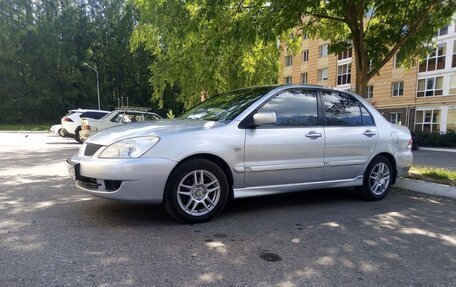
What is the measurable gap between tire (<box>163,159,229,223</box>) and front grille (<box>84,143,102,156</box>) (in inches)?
37.1

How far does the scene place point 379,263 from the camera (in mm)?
3455

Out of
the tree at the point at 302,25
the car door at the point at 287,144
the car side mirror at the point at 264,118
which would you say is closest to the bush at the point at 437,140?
the tree at the point at 302,25

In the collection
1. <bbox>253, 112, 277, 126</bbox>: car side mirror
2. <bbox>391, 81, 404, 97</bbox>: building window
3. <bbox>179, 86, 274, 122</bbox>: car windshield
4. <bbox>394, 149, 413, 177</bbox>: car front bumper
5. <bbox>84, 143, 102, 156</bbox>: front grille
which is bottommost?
<bbox>394, 149, 413, 177</bbox>: car front bumper

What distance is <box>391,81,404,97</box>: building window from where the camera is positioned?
36719 mm

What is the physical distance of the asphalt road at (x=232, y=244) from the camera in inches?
121

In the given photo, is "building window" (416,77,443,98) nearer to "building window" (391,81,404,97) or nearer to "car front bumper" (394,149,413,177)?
"building window" (391,81,404,97)

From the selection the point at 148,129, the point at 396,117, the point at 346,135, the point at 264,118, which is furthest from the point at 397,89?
the point at 148,129

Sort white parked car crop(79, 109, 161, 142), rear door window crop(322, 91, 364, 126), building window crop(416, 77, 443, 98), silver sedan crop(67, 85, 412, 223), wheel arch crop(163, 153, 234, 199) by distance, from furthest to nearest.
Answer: building window crop(416, 77, 443, 98)
white parked car crop(79, 109, 161, 142)
rear door window crop(322, 91, 364, 126)
wheel arch crop(163, 153, 234, 199)
silver sedan crop(67, 85, 412, 223)

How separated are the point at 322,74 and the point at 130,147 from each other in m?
42.0

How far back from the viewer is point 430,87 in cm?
3434

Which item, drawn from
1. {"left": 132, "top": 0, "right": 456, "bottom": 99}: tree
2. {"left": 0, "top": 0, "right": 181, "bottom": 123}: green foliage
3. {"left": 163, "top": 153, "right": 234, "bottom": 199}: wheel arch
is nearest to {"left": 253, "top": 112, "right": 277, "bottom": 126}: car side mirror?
{"left": 163, "top": 153, "right": 234, "bottom": 199}: wheel arch

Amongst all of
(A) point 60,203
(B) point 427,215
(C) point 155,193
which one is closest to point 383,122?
(B) point 427,215

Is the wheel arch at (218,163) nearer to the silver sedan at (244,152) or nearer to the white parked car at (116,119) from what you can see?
the silver sedan at (244,152)

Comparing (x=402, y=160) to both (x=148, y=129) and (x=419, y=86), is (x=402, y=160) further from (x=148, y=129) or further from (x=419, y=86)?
(x=419, y=86)
